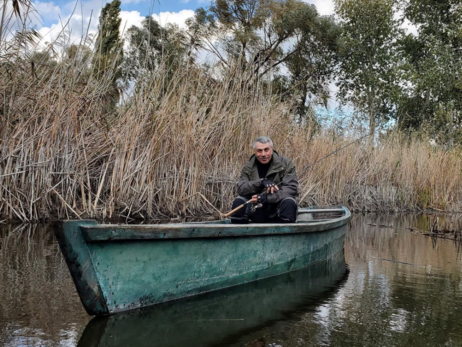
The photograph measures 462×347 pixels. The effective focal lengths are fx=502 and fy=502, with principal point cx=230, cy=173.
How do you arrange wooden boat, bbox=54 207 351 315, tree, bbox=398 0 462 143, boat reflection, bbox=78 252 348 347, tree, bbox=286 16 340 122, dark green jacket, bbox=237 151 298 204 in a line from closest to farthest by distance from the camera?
boat reflection, bbox=78 252 348 347
wooden boat, bbox=54 207 351 315
dark green jacket, bbox=237 151 298 204
tree, bbox=398 0 462 143
tree, bbox=286 16 340 122

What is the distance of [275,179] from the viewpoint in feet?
17.7

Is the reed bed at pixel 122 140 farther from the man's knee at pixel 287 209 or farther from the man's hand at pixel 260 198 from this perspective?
the man's knee at pixel 287 209

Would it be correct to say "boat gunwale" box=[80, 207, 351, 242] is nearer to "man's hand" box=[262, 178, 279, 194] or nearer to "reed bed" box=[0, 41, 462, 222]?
"man's hand" box=[262, 178, 279, 194]

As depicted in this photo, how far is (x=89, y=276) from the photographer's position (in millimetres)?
3244

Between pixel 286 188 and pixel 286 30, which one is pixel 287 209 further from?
pixel 286 30

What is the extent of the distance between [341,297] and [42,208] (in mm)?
4413

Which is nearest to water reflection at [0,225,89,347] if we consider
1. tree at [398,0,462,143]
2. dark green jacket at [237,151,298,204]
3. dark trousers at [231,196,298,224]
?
dark trousers at [231,196,298,224]

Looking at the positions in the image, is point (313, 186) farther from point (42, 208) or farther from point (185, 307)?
point (185, 307)

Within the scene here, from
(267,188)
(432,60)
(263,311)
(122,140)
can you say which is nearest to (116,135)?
(122,140)

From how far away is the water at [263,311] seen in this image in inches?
122

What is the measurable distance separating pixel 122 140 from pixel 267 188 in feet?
8.28

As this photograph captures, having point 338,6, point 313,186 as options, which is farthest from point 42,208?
point 338,6

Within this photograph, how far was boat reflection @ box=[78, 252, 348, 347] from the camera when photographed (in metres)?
3.09

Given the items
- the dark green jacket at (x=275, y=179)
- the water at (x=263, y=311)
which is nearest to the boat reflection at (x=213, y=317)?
the water at (x=263, y=311)
